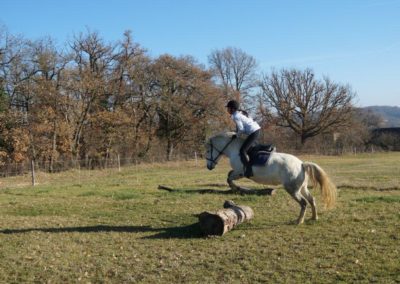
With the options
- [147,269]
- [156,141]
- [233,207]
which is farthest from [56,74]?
[147,269]

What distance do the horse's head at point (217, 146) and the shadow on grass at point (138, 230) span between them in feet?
5.90

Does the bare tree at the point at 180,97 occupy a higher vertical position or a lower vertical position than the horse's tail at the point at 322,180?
higher

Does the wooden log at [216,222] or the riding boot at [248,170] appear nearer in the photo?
the wooden log at [216,222]

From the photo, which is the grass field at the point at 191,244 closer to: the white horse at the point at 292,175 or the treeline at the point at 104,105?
the white horse at the point at 292,175


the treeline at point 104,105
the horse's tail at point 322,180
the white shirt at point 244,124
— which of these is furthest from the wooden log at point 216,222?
the treeline at point 104,105

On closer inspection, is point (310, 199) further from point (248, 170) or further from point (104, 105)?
point (104, 105)

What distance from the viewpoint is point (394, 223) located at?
11.2 metres

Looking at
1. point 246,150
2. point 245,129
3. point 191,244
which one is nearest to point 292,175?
point 246,150

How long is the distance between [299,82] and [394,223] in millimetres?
64680

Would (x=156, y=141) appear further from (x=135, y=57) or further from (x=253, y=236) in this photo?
(x=253, y=236)

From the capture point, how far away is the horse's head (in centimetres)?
1210

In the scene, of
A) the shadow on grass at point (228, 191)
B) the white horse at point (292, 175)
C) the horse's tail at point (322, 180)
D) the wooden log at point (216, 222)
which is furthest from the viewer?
the shadow on grass at point (228, 191)

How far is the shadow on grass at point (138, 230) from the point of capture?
10811 millimetres

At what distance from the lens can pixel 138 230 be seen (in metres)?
11.6
